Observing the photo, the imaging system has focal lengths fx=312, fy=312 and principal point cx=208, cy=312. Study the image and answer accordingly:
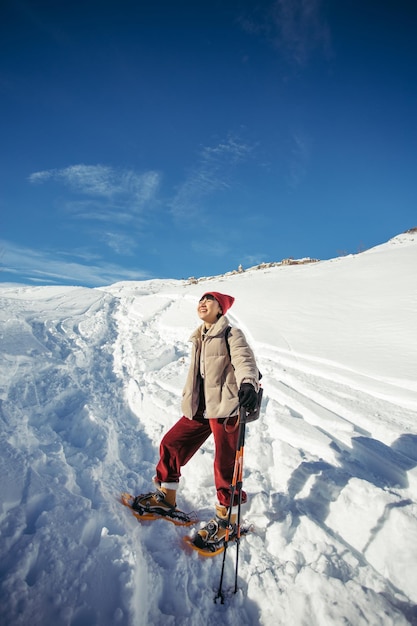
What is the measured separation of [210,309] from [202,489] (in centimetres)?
193

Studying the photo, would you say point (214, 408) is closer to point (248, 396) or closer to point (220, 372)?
point (220, 372)

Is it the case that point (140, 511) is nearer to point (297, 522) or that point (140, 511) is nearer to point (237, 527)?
point (237, 527)

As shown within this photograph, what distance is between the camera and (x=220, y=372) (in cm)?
281

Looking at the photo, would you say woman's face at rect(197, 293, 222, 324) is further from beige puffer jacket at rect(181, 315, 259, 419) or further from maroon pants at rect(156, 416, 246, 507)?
maroon pants at rect(156, 416, 246, 507)

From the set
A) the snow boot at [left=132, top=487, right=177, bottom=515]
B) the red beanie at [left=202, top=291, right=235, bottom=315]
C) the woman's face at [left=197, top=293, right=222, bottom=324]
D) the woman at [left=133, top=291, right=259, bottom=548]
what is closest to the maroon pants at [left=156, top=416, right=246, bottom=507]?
the woman at [left=133, top=291, right=259, bottom=548]

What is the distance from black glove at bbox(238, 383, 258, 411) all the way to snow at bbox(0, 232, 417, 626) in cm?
111

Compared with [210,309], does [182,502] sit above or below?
below

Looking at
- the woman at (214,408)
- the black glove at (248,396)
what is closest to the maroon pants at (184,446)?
the woman at (214,408)

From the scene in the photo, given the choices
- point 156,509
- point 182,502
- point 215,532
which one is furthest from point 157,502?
point 215,532

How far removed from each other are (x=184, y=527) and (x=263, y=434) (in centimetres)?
174

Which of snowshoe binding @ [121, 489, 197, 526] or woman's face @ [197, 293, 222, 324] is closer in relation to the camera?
snowshoe binding @ [121, 489, 197, 526]

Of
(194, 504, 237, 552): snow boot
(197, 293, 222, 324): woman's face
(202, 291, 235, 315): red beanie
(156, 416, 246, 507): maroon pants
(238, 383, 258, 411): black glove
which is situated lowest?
(194, 504, 237, 552): snow boot

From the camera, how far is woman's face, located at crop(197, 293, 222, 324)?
116 inches

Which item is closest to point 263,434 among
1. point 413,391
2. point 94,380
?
point 413,391
